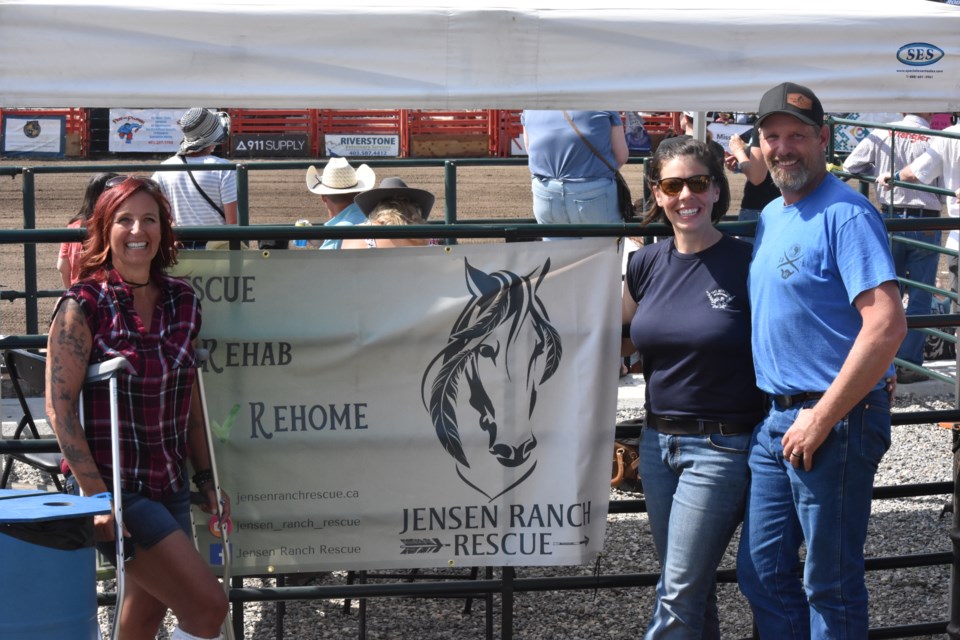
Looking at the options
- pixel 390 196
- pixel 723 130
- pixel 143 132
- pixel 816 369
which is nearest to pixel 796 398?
pixel 816 369

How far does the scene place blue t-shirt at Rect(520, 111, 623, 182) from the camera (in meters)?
7.51

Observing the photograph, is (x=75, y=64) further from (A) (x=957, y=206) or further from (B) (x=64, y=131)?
(B) (x=64, y=131)

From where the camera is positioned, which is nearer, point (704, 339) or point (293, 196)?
point (704, 339)

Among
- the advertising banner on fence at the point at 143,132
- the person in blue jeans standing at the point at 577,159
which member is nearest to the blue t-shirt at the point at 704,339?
the person in blue jeans standing at the point at 577,159

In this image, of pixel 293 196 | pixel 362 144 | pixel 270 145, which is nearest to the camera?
pixel 293 196

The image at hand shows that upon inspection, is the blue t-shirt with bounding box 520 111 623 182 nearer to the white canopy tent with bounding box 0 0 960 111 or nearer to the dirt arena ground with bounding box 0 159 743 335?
the white canopy tent with bounding box 0 0 960 111

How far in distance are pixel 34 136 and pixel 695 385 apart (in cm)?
2558

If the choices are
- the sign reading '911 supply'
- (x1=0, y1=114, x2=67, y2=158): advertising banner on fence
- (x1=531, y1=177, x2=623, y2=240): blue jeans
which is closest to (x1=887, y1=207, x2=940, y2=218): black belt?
(x1=531, y1=177, x2=623, y2=240): blue jeans

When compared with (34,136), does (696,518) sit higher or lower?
lower

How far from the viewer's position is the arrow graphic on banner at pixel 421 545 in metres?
4.16

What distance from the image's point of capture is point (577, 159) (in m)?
7.59

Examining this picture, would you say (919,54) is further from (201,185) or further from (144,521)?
(201,185)

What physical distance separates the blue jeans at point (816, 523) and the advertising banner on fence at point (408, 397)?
71 cm

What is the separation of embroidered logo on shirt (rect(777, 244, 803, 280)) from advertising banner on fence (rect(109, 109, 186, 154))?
82.1 feet
